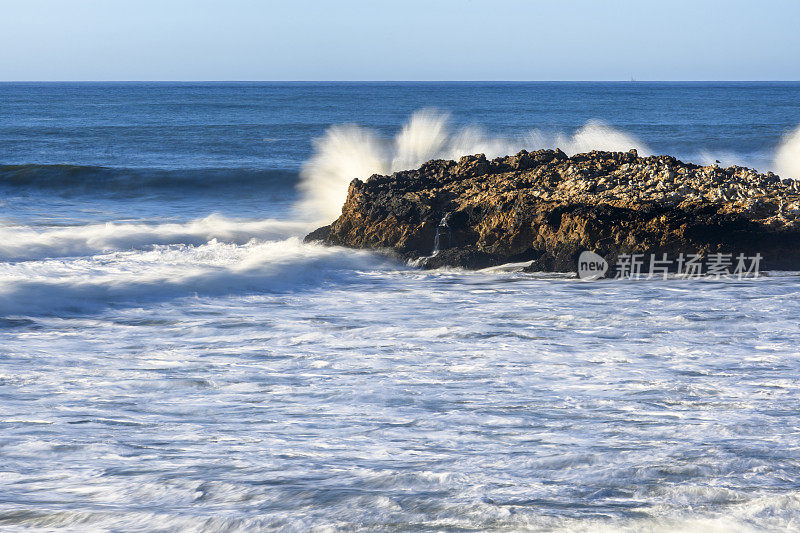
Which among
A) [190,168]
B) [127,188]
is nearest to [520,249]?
[127,188]

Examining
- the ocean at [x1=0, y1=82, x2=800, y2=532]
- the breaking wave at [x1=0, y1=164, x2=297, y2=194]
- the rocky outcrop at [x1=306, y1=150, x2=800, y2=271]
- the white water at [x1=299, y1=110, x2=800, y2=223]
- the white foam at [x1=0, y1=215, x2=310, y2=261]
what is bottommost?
the ocean at [x1=0, y1=82, x2=800, y2=532]

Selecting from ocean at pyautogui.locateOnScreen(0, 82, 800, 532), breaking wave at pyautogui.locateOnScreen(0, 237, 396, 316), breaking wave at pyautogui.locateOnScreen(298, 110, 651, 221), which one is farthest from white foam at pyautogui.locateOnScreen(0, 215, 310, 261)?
breaking wave at pyautogui.locateOnScreen(298, 110, 651, 221)

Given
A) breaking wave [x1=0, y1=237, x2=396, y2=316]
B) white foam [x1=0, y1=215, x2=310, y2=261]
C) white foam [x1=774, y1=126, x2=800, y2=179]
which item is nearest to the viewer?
breaking wave [x1=0, y1=237, x2=396, y2=316]

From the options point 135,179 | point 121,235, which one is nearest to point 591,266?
point 121,235

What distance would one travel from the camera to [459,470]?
3.55 m

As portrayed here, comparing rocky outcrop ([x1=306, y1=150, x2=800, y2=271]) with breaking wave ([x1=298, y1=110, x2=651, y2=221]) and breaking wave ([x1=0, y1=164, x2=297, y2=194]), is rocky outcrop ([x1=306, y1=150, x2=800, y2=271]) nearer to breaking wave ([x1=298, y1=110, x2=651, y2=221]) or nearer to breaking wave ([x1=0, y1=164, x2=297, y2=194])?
breaking wave ([x1=298, y1=110, x2=651, y2=221])

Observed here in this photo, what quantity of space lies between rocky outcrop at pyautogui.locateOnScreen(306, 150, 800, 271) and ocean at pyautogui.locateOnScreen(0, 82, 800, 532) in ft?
1.19

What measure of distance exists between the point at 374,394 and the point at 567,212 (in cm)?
454

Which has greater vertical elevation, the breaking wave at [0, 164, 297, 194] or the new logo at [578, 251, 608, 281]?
the breaking wave at [0, 164, 297, 194]

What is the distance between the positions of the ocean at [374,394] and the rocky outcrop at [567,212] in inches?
14.3

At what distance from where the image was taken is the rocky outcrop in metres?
8.36

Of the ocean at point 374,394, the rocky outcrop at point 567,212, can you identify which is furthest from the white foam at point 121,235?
the rocky outcrop at point 567,212

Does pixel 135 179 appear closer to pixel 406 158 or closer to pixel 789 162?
pixel 406 158

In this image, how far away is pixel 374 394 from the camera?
4.66 metres
